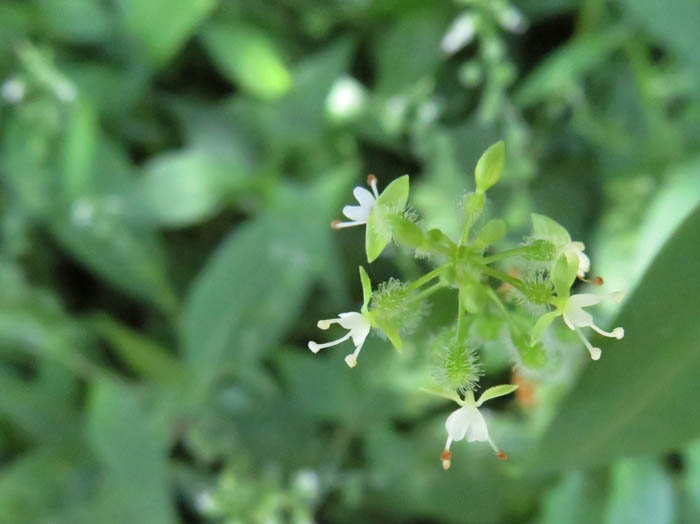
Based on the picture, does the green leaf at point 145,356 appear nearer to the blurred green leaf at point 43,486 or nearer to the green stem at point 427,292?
the blurred green leaf at point 43,486

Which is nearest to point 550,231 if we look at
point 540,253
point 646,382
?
point 540,253

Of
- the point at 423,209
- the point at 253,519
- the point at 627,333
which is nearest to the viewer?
the point at 627,333

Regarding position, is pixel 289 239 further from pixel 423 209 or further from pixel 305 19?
pixel 305 19

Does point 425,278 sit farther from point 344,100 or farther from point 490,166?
point 344,100

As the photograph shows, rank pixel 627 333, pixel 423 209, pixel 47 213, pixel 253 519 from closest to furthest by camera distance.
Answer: pixel 627 333, pixel 253 519, pixel 423 209, pixel 47 213

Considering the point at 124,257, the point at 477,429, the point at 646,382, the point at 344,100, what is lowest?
the point at 477,429

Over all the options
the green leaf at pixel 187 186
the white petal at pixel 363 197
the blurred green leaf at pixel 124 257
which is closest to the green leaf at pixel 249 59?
the green leaf at pixel 187 186

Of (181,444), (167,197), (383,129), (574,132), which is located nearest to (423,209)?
(383,129)
